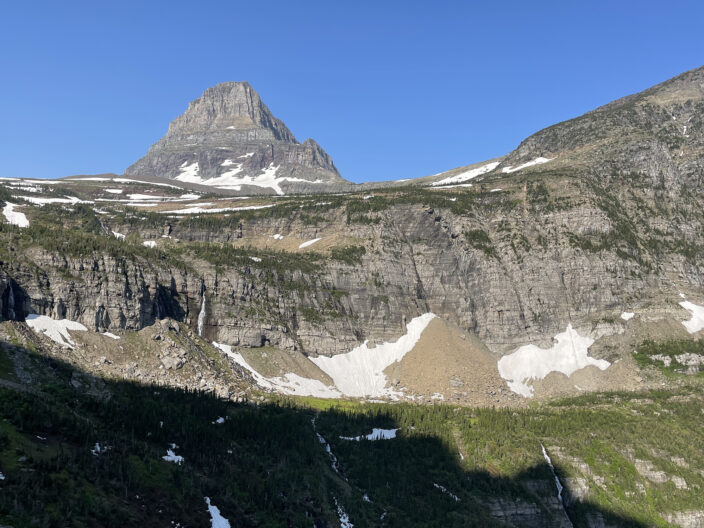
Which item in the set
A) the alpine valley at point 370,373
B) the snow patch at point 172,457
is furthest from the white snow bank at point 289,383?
the snow patch at point 172,457

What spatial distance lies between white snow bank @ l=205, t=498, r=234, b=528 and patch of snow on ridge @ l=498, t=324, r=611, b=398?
9997 cm

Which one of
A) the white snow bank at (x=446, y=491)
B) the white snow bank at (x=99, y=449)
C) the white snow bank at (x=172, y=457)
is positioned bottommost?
the white snow bank at (x=446, y=491)

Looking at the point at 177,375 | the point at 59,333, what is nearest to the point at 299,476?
the point at 177,375

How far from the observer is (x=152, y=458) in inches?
2771

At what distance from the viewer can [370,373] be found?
15712 centimetres

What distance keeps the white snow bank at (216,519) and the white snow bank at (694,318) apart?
133364mm

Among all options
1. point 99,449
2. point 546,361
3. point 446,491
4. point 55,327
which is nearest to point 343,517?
point 446,491

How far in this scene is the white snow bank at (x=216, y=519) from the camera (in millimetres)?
62844

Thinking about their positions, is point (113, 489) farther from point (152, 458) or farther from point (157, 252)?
point (157, 252)

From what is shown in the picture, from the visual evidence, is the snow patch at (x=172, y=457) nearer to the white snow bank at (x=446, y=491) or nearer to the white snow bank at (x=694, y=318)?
the white snow bank at (x=446, y=491)

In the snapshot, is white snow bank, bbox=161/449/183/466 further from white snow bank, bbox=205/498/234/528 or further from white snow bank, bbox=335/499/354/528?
white snow bank, bbox=335/499/354/528

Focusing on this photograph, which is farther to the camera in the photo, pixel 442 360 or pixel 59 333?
pixel 442 360

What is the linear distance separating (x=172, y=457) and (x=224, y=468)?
20.8 feet

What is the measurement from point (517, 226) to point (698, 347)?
59024mm
